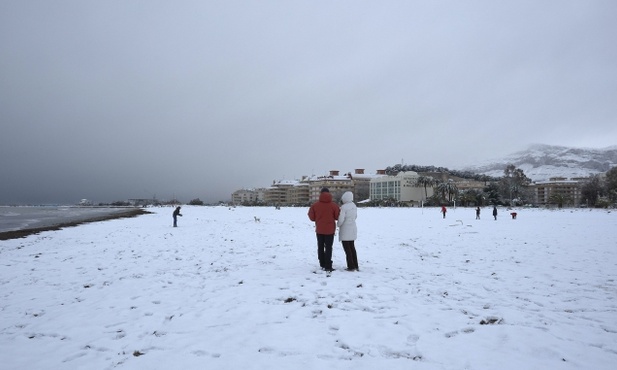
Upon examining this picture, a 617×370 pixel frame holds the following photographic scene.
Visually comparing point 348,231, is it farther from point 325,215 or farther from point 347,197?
point 347,197

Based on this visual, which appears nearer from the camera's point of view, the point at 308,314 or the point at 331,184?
the point at 308,314

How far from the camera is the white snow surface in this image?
3.74 metres

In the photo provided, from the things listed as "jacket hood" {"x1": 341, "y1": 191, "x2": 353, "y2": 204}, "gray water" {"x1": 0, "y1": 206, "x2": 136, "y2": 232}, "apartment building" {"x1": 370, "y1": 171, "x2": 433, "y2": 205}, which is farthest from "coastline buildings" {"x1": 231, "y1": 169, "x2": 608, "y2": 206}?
"jacket hood" {"x1": 341, "y1": 191, "x2": 353, "y2": 204}

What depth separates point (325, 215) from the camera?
796 cm

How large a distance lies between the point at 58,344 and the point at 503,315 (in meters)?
6.45

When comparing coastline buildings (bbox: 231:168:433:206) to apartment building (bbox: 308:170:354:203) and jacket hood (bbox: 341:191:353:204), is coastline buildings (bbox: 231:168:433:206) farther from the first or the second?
jacket hood (bbox: 341:191:353:204)

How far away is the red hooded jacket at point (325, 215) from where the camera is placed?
7.91 meters

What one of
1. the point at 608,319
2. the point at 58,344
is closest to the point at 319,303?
the point at 58,344

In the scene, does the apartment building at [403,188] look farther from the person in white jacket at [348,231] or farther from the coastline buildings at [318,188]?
the person in white jacket at [348,231]

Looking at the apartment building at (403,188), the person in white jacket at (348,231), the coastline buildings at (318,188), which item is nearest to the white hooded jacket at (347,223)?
the person in white jacket at (348,231)

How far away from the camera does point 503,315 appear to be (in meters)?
5.02

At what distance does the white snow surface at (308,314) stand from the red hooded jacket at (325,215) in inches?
42.8

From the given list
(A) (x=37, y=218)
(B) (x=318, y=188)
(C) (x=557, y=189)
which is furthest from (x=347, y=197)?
(C) (x=557, y=189)

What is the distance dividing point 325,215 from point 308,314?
3.20m
